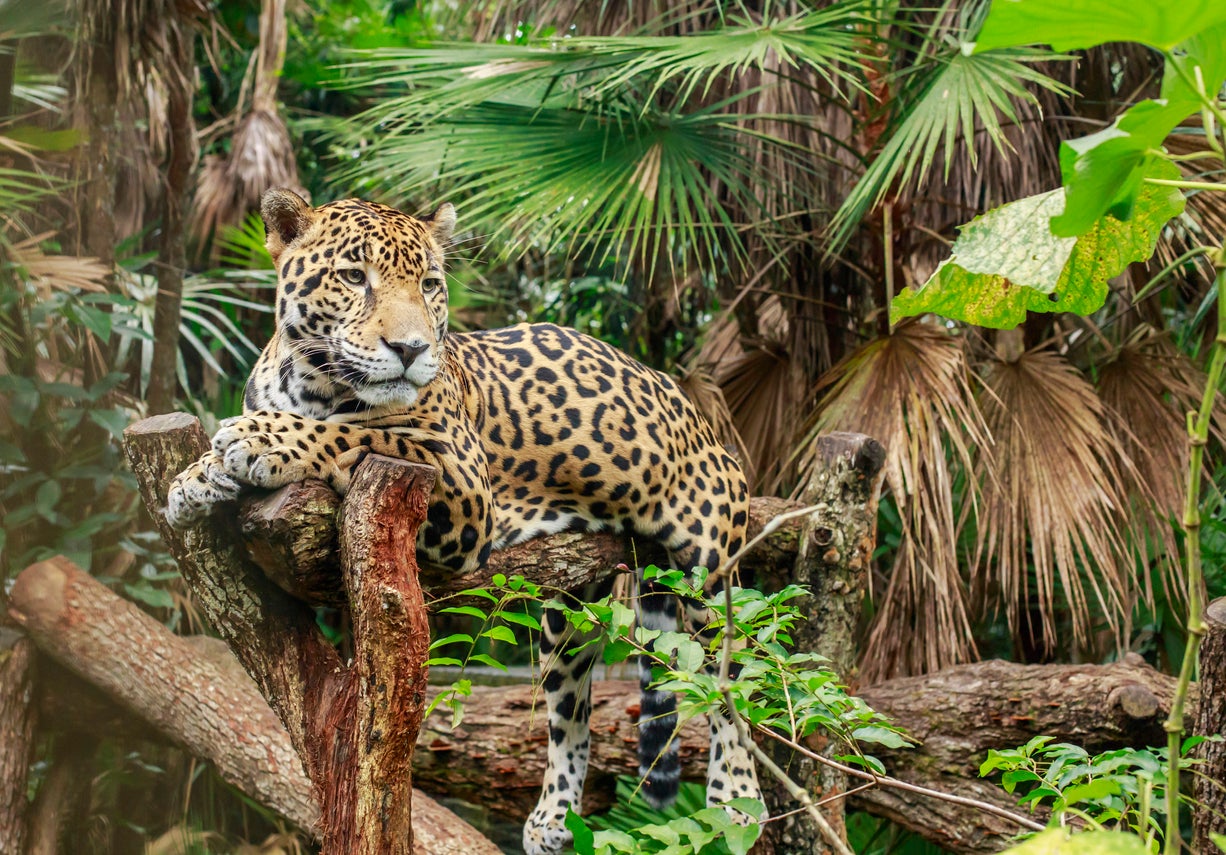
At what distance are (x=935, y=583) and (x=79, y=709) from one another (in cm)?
360

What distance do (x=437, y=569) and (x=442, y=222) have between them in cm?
98

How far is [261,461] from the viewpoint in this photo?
2516 millimetres

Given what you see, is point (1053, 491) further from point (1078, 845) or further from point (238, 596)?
point (1078, 845)

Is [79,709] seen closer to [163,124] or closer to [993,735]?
[993,735]

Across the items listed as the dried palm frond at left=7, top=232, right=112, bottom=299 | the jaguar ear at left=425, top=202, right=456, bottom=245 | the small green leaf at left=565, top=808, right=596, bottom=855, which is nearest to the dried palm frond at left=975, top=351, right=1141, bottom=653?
the jaguar ear at left=425, top=202, right=456, bottom=245

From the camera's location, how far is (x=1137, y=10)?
1.24 metres

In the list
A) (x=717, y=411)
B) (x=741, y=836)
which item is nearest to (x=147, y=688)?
(x=717, y=411)

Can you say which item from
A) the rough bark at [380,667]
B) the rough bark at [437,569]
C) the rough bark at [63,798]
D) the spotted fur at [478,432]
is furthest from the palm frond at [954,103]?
the rough bark at [63,798]

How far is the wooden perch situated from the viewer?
441cm

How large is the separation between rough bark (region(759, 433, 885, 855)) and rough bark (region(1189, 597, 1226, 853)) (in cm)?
149

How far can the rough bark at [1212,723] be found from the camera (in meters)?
2.47

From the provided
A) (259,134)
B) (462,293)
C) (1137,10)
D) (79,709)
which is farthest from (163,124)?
(1137,10)

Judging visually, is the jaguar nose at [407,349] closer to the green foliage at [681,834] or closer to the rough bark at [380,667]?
the rough bark at [380,667]

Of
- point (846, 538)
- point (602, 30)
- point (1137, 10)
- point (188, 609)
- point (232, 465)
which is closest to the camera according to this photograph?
point (1137, 10)
